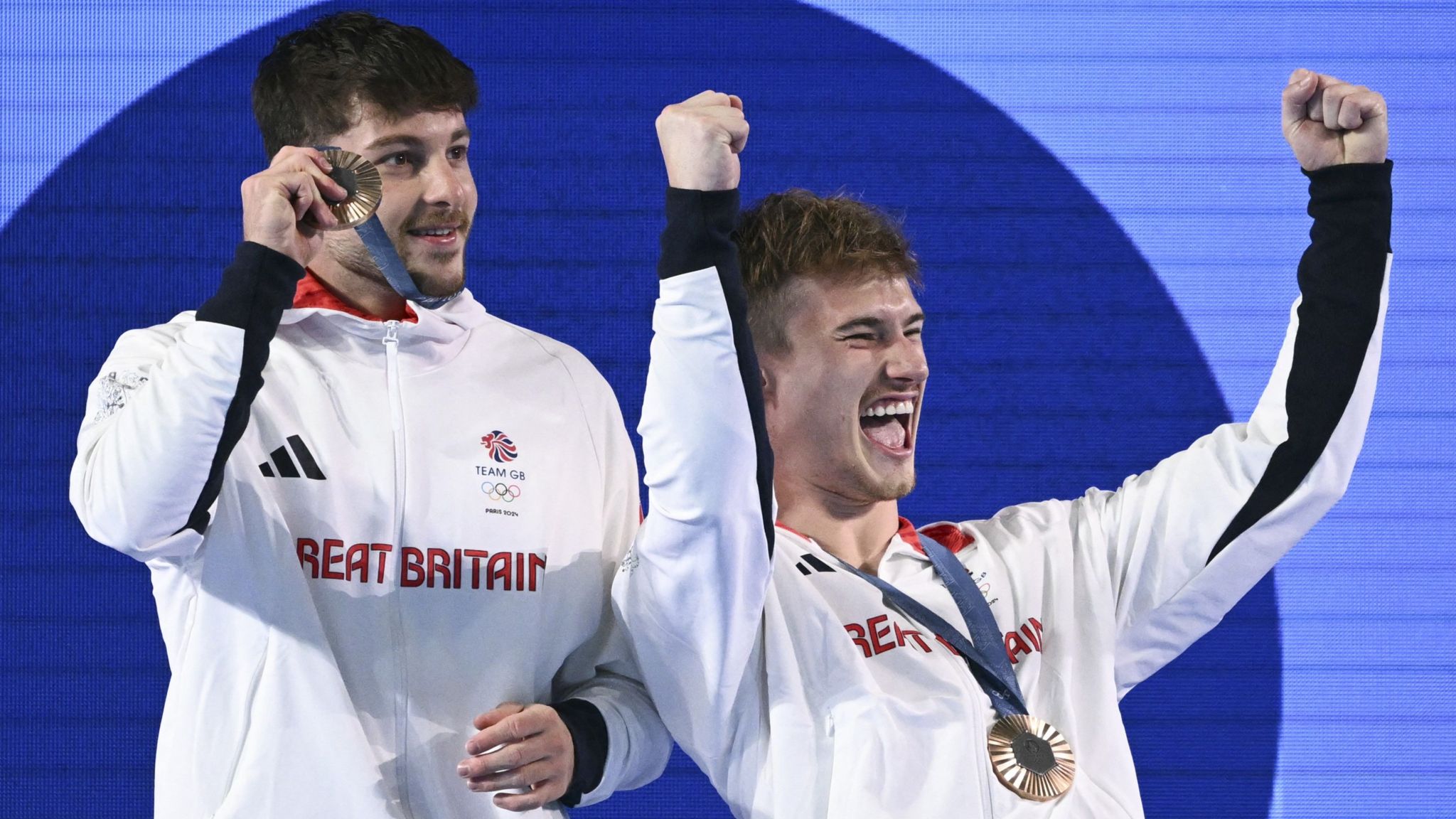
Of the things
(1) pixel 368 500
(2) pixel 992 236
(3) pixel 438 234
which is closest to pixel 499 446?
(1) pixel 368 500

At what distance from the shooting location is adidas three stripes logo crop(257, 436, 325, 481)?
203 centimetres

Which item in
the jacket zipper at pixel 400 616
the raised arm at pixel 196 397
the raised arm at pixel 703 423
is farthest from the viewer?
the jacket zipper at pixel 400 616

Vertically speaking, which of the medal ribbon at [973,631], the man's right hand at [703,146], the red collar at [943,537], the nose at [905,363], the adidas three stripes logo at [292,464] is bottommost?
Answer: the medal ribbon at [973,631]

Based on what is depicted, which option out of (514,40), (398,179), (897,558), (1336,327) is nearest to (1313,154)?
(1336,327)

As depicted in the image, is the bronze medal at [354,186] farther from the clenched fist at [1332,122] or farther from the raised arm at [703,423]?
the clenched fist at [1332,122]

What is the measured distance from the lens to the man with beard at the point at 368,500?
73.0 inches

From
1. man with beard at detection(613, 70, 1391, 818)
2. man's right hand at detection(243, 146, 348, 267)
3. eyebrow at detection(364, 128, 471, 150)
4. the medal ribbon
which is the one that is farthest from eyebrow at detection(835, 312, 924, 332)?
man's right hand at detection(243, 146, 348, 267)

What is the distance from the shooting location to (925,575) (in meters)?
2.40

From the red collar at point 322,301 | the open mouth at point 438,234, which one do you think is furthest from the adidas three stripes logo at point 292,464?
the open mouth at point 438,234

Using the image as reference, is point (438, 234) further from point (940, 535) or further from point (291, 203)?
point (940, 535)

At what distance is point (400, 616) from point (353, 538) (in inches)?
4.6

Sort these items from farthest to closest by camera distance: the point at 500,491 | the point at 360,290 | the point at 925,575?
the point at 925,575 < the point at 360,290 < the point at 500,491

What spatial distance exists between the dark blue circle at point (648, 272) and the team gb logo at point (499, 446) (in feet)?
3.08

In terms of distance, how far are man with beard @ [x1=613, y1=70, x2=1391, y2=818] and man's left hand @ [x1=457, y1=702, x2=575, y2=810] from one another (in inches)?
7.0
